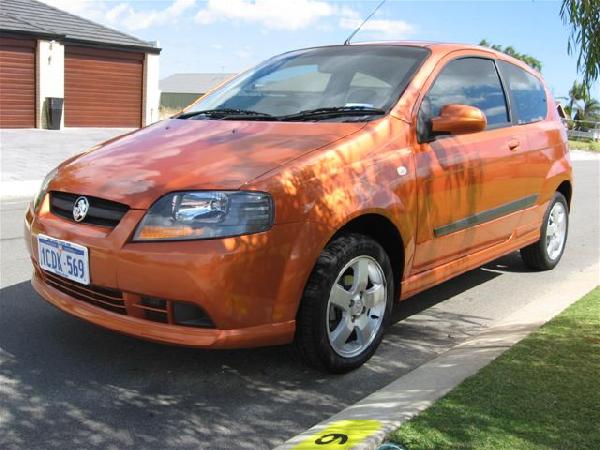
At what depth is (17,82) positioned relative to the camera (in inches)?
834

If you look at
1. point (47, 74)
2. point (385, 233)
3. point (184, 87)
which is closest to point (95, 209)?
point (385, 233)

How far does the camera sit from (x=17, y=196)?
9914mm

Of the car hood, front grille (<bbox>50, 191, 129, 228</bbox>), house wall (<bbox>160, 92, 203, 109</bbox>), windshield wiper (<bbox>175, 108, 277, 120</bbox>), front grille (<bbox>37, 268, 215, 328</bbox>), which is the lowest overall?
front grille (<bbox>37, 268, 215, 328</bbox>)

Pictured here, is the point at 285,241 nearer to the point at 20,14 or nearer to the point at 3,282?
the point at 3,282

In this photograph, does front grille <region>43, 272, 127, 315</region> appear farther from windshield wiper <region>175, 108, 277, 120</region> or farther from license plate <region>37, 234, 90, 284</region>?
windshield wiper <region>175, 108, 277, 120</region>

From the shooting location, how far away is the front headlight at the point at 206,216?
309 cm

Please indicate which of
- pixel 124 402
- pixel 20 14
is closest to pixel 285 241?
pixel 124 402

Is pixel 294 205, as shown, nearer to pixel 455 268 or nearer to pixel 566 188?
pixel 455 268

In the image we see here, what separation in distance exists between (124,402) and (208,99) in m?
2.34

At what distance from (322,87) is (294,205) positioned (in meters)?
1.38

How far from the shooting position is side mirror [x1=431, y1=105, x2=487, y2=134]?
3965 millimetres

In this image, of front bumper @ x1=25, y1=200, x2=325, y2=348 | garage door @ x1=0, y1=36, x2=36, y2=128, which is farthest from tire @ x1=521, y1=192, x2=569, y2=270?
garage door @ x1=0, y1=36, x2=36, y2=128

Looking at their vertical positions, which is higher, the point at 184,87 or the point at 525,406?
the point at 184,87

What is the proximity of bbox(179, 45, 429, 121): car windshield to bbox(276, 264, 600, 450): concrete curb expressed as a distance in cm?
145
